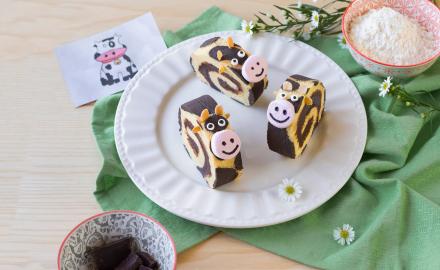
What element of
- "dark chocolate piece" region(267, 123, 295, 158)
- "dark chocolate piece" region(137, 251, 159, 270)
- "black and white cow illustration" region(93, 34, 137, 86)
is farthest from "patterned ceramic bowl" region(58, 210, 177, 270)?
"black and white cow illustration" region(93, 34, 137, 86)

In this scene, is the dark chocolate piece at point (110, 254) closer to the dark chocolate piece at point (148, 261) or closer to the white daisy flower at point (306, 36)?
the dark chocolate piece at point (148, 261)

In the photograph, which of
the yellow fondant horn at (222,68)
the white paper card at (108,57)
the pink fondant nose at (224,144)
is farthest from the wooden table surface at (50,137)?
the yellow fondant horn at (222,68)

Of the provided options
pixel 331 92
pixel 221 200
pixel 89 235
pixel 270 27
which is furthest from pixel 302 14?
pixel 89 235

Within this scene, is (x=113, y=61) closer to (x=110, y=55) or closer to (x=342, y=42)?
(x=110, y=55)

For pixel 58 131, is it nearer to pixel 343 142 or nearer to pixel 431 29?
pixel 343 142

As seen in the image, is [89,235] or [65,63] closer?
[89,235]

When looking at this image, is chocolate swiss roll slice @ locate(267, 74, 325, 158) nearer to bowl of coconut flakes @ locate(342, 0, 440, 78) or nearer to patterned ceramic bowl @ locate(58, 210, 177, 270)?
bowl of coconut flakes @ locate(342, 0, 440, 78)

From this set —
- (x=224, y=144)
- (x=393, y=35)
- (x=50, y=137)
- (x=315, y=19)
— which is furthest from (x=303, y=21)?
(x=50, y=137)
